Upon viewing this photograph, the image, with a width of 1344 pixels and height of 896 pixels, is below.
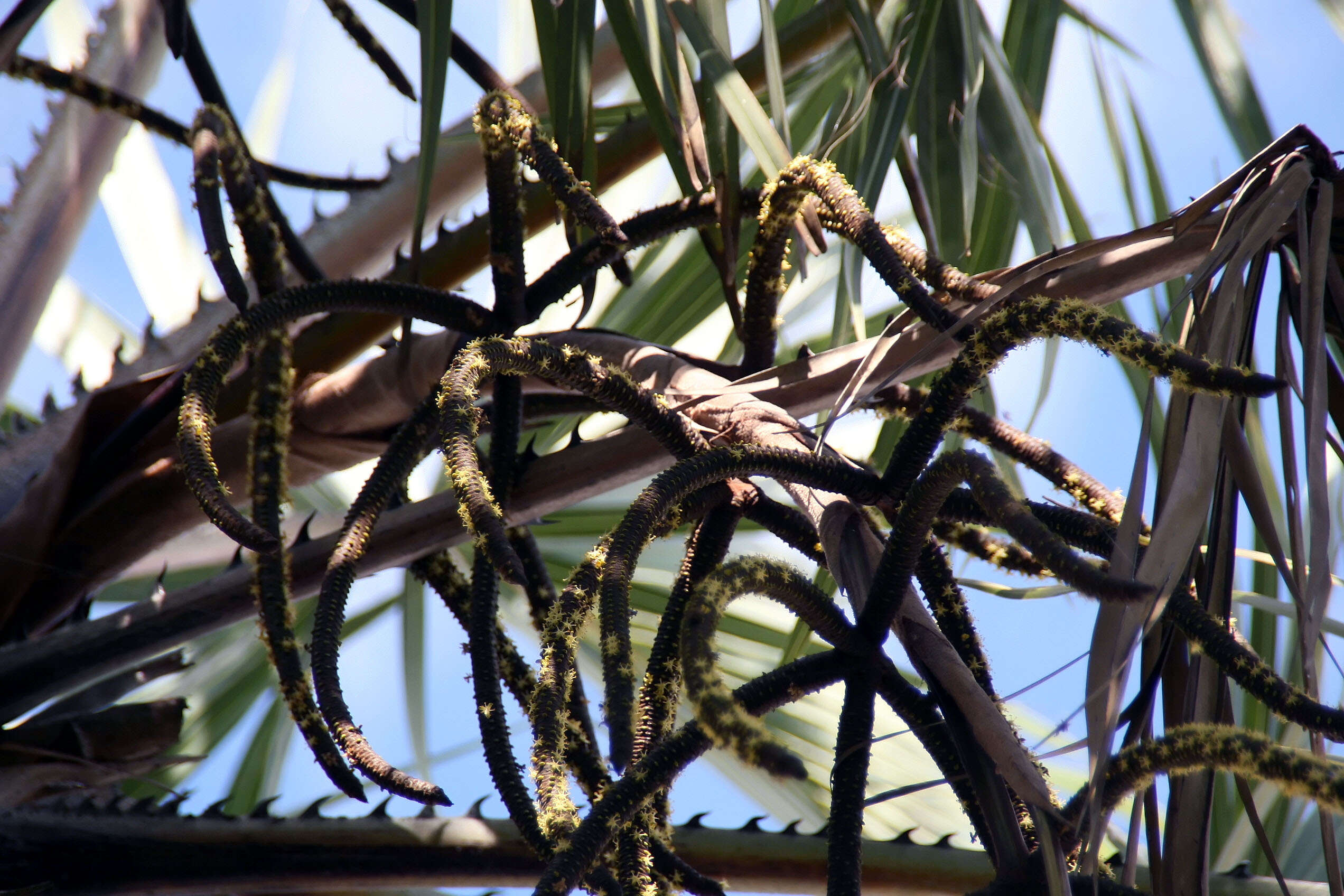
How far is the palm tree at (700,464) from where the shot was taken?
37 centimetres

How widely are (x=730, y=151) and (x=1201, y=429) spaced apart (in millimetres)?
319

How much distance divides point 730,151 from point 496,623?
29 cm

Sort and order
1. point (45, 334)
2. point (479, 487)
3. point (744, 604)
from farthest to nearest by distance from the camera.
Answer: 1. point (45, 334)
2. point (744, 604)
3. point (479, 487)

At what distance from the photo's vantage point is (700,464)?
397 mm

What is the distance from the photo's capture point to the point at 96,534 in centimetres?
89

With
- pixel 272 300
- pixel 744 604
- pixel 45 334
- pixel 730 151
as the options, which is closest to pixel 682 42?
pixel 730 151

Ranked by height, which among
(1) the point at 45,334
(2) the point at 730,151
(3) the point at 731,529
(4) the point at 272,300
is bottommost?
(3) the point at 731,529

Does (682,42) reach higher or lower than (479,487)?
higher

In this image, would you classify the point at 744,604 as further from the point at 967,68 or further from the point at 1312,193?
the point at 1312,193

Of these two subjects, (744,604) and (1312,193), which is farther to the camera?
(744,604)

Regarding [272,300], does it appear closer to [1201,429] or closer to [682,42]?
[682,42]

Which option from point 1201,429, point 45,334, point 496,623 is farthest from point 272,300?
point 45,334

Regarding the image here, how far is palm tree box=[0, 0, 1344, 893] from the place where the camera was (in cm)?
37

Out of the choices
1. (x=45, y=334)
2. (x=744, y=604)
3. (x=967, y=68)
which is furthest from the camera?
(x=45, y=334)
